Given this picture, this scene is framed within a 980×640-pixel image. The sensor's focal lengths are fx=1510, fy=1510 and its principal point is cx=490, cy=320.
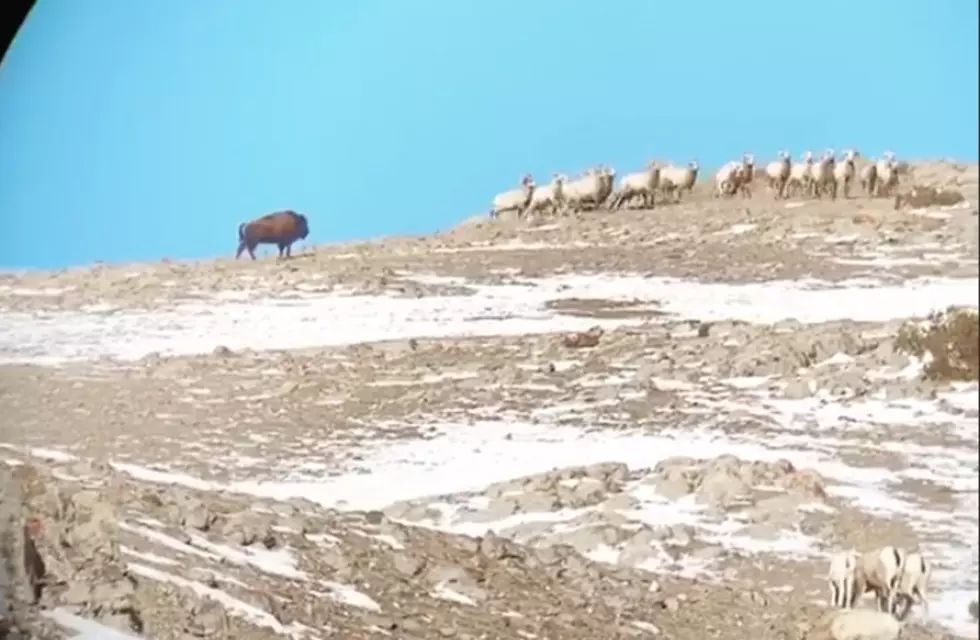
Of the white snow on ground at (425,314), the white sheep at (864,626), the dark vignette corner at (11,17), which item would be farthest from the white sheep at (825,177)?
the dark vignette corner at (11,17)

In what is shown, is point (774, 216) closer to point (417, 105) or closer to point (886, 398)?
point (886, 398)

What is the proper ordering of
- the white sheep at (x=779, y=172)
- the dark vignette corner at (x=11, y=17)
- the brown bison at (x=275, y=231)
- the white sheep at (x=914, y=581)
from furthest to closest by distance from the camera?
the dark vignette corner at (x=11, y=17) < the brown bison at (x=275, y=231) < the white sheep at (x=779, y=172) < the white sheep at (x=914, y=581)

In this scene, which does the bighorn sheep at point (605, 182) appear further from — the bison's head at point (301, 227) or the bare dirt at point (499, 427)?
the bison's head at point (301, 227)

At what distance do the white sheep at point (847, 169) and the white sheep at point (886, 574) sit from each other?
46 centimetres

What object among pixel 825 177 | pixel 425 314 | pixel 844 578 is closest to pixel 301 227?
pixel 425 314

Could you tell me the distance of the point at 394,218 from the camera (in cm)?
215

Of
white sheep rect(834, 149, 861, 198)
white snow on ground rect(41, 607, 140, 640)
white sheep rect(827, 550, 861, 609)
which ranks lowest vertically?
white snow on ground rect(41, 607, 140, 640)

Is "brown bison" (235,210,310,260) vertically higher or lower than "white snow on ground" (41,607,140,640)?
higher

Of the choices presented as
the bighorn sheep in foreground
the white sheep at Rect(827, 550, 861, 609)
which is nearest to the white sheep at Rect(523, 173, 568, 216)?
the bighorn sheep in foreground

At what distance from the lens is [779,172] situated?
2016 mm

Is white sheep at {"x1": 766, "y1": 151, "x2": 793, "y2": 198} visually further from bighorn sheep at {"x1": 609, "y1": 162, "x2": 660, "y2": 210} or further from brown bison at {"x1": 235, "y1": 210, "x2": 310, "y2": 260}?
brown bison at {"x1": 235, "y1": 210, "x2": 310, "y2": 260}

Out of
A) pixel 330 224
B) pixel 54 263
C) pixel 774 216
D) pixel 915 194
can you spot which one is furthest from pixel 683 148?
pixel 54 263

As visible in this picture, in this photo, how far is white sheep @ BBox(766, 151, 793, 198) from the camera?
6.57ft

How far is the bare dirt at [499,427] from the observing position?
1.96 m
